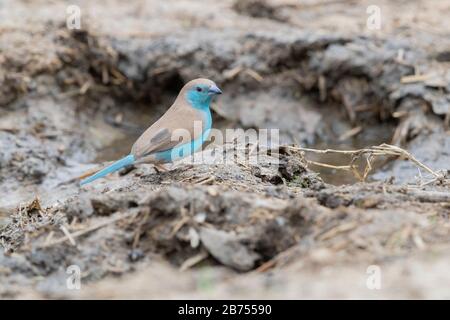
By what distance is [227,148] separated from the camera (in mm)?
6641

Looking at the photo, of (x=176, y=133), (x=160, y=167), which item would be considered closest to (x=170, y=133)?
(x=176, y=133)

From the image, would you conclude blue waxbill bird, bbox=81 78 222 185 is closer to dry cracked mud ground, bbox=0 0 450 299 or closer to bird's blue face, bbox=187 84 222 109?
Result: bird's blue face, bbox=187 84 222 109

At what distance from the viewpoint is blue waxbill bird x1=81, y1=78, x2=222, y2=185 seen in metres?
6.10

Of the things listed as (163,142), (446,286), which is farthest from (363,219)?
(163,142)

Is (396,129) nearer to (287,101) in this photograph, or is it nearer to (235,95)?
(287,101)

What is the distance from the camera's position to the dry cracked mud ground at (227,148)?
3944 mm

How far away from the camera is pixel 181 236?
4188 mm

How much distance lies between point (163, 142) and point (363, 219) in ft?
7.93

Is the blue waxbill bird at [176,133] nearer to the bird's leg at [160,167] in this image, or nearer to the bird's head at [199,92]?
the bird's head at [199,92]

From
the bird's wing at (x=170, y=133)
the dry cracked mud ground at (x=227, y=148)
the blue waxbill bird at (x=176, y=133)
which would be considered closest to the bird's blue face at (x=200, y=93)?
the blue waxbill bird at (x=176, y=133)

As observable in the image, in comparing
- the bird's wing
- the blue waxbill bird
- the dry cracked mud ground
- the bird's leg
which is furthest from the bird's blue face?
the bird's leg

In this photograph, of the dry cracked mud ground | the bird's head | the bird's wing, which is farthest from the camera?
the bird's head

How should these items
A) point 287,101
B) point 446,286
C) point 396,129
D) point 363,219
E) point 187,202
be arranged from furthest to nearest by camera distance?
1. point 287,101
2. point 396,129
3. point 187,202
4. point 363,219
5. point 446,286

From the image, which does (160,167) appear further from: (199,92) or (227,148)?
(199,92)
